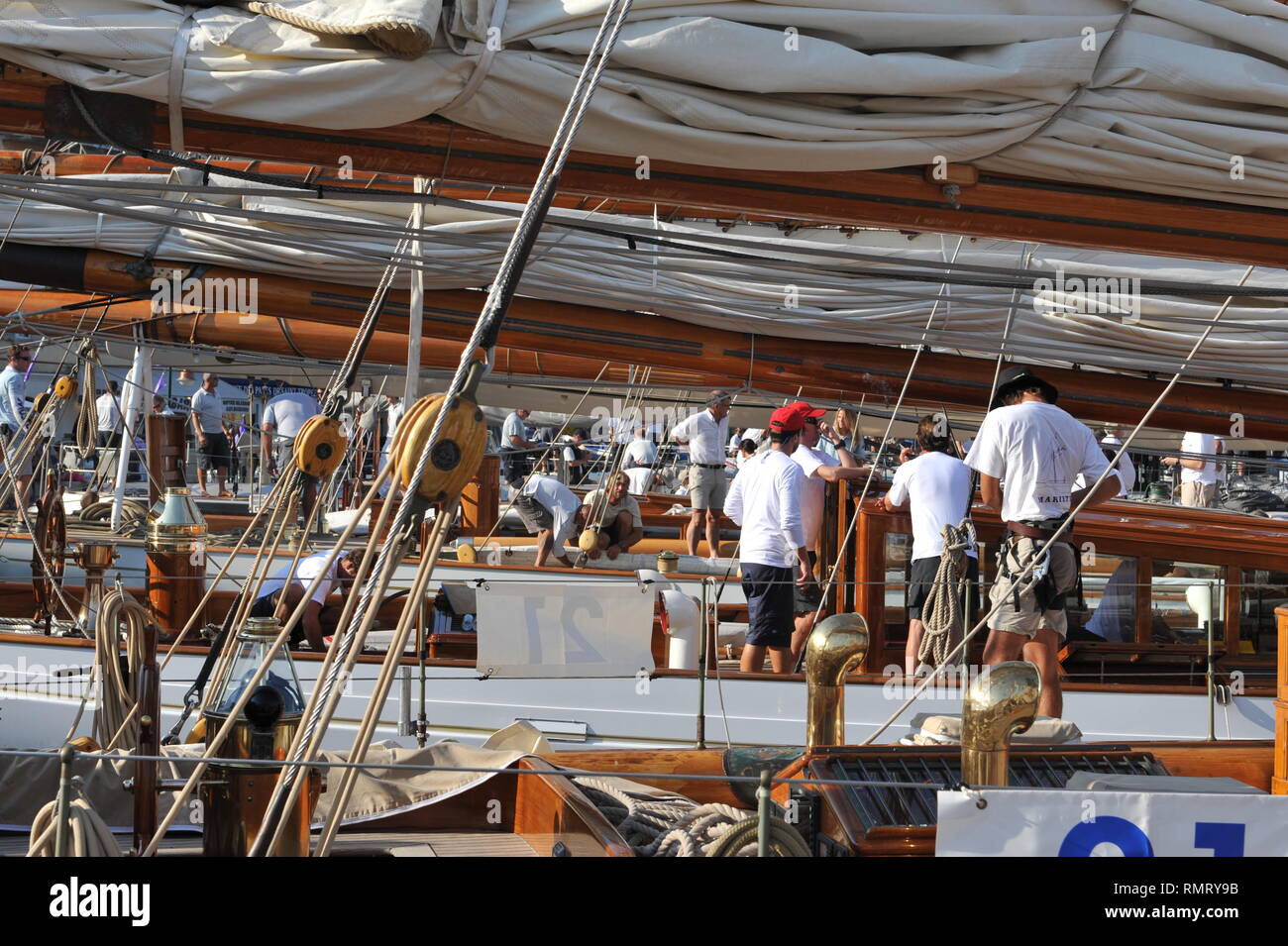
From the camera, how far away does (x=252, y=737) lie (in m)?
2.58

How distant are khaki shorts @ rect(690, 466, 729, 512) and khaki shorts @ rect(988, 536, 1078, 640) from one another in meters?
4.93

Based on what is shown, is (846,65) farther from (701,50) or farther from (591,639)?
(591,639)

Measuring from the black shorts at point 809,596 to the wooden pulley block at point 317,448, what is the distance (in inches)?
112

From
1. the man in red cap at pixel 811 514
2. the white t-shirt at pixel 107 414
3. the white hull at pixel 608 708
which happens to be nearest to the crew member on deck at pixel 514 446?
the white t-shirt at pixel 107 414

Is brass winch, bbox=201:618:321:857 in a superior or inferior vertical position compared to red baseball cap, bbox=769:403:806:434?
inferior

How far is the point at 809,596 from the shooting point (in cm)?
655

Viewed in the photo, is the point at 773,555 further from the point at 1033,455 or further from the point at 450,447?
the point at 450,447

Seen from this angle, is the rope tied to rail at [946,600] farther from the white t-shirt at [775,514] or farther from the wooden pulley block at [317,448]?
the wooden pulley block at [317,448]

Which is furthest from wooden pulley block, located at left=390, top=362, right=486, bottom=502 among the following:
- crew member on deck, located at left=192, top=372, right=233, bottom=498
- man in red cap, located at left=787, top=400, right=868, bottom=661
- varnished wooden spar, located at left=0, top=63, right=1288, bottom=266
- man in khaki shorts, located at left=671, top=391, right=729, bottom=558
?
crew member on deck, located at left=192, top=372, right=233, bottom=498

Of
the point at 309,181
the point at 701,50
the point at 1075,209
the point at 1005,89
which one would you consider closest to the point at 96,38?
the point at 309,181

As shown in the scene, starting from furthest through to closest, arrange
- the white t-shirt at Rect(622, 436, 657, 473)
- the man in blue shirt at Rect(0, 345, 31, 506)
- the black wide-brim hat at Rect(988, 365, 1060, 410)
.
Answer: the white t-shirt at Rect(622, 436, 657, 473), the man in blue shirt at Rect(0, 345, 31, 506), the black wide-brim hat at Rect(988, 365, 1060, 410)

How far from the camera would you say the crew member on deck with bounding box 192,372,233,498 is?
43.4 feet

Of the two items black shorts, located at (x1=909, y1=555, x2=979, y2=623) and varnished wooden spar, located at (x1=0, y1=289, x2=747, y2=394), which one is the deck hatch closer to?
black shorts, located at (x1=909, y1=555, x2=979, y2=623)

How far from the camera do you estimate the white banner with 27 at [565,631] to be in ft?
15.3
